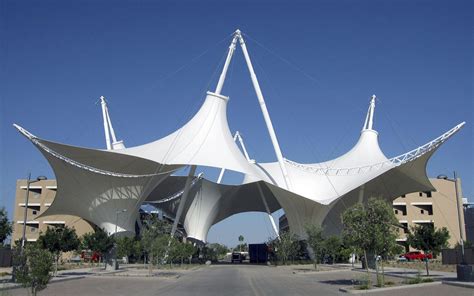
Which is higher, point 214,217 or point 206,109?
point 206,109

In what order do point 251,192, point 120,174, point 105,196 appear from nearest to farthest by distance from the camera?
point 120,174, point 105,196, point 251,192

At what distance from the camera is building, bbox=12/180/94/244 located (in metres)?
88.6

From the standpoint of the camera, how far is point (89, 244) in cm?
4597

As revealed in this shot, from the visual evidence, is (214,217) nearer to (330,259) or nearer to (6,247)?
(330,259)

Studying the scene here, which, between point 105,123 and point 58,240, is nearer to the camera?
point 58,240

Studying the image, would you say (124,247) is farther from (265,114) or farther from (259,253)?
(259,253)

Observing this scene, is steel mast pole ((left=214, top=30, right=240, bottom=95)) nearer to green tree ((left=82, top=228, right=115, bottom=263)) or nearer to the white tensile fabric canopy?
the white tensile fabric canopy

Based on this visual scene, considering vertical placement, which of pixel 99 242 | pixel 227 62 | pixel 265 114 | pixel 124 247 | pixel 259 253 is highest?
pixel 227 62

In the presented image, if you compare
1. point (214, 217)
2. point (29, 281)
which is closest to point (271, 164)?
point (214, 217)

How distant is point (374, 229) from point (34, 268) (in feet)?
47.6

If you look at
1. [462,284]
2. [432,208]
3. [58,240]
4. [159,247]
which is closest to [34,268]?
[462,284]

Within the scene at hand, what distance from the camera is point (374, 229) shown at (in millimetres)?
22062

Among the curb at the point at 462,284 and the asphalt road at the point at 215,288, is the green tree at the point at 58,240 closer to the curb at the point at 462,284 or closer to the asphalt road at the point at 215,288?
the asphalt road at the point at 215,288

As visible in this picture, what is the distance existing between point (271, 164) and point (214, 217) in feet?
50.6
